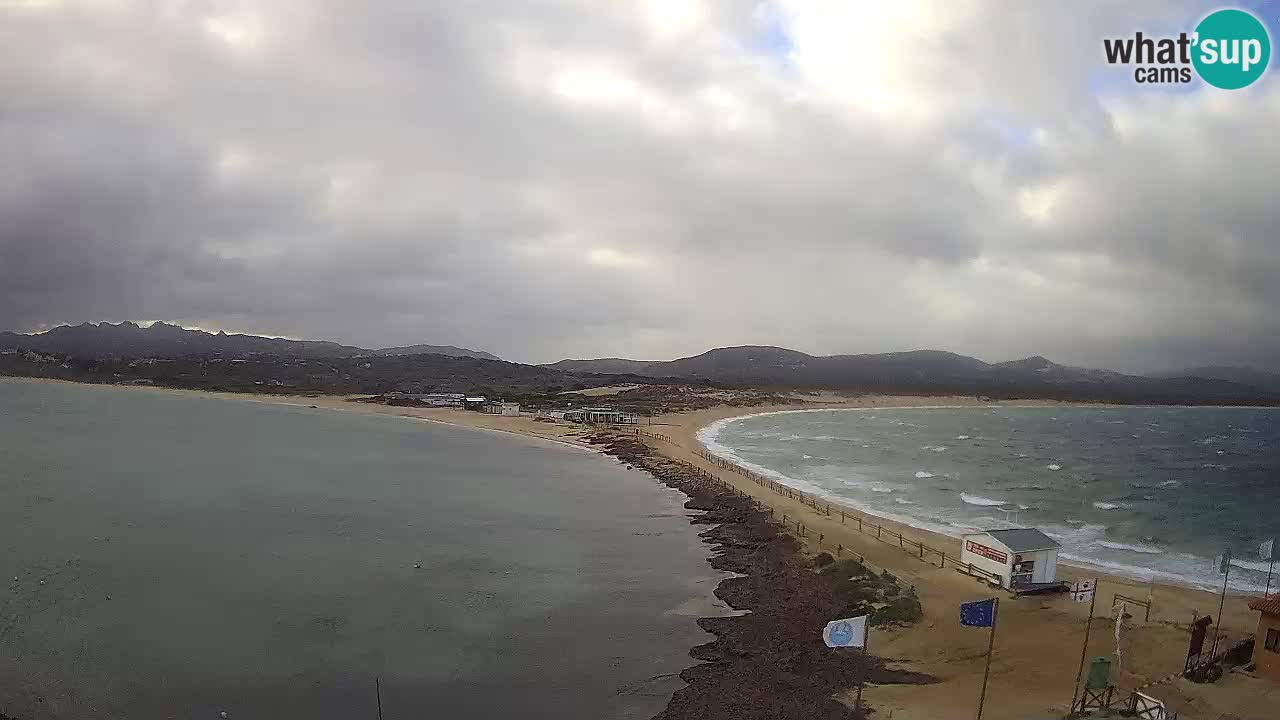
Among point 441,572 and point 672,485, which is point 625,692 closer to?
point 441,572

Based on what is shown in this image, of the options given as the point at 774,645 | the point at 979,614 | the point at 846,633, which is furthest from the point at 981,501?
the point at 846,633

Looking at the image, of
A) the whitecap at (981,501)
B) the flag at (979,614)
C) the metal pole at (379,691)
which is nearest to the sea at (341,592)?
the metal pole at (379,691)

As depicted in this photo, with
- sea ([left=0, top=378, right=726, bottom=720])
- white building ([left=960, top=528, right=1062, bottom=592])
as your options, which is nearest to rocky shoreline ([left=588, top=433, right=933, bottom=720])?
sea ([left=0, top=378, right=726, bottom=720])

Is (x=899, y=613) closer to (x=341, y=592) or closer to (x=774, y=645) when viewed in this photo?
(x=774, y=645)

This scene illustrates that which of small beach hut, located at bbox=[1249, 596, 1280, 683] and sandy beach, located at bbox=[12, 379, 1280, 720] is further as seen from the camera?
small beach hut, located at bbox=[1249, 596, 1280, 683]

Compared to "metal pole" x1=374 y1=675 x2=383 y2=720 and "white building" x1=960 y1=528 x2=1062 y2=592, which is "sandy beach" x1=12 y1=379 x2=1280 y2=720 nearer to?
"white building" x1=960 y1=528 x2=1062 y2=592

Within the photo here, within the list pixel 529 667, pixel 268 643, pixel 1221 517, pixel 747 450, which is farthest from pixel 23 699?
pixel 747 450

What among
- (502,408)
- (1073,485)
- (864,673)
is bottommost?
(864,673)

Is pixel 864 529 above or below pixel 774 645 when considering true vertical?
above
